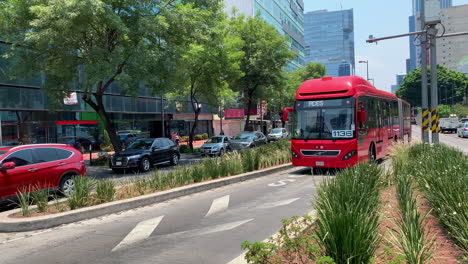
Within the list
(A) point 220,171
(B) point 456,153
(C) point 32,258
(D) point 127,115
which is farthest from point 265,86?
(C) point 32,258

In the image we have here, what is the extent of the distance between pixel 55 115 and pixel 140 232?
23.6 meters

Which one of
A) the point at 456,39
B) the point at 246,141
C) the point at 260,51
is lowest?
the point at 246,141

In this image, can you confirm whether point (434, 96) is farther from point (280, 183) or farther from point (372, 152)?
point (280, 183)

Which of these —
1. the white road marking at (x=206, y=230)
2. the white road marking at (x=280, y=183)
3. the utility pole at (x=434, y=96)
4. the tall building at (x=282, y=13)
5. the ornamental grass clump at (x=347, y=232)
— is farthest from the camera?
the tall building at (x=282, y=13)

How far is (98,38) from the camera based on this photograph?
A: 1784 cm

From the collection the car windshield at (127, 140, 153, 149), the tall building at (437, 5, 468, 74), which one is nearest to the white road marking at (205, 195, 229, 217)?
the car windshield at (127, 140, 153, 149)

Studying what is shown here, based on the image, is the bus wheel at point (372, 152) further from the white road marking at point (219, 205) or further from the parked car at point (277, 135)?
the parked car at point (277, 135)

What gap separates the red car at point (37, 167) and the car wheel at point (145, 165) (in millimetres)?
6352

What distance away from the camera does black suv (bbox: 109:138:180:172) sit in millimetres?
17281

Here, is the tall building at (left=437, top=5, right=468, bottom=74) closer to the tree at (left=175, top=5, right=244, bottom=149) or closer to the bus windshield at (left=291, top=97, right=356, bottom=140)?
the tree at (left=175, top=5, right=244, bottom=149)

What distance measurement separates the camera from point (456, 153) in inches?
376

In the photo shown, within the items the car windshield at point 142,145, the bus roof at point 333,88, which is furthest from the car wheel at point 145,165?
the bus roof at point 333,88

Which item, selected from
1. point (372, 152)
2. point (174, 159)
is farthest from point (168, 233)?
point (174, 159)

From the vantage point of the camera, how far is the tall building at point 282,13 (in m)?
59.3
